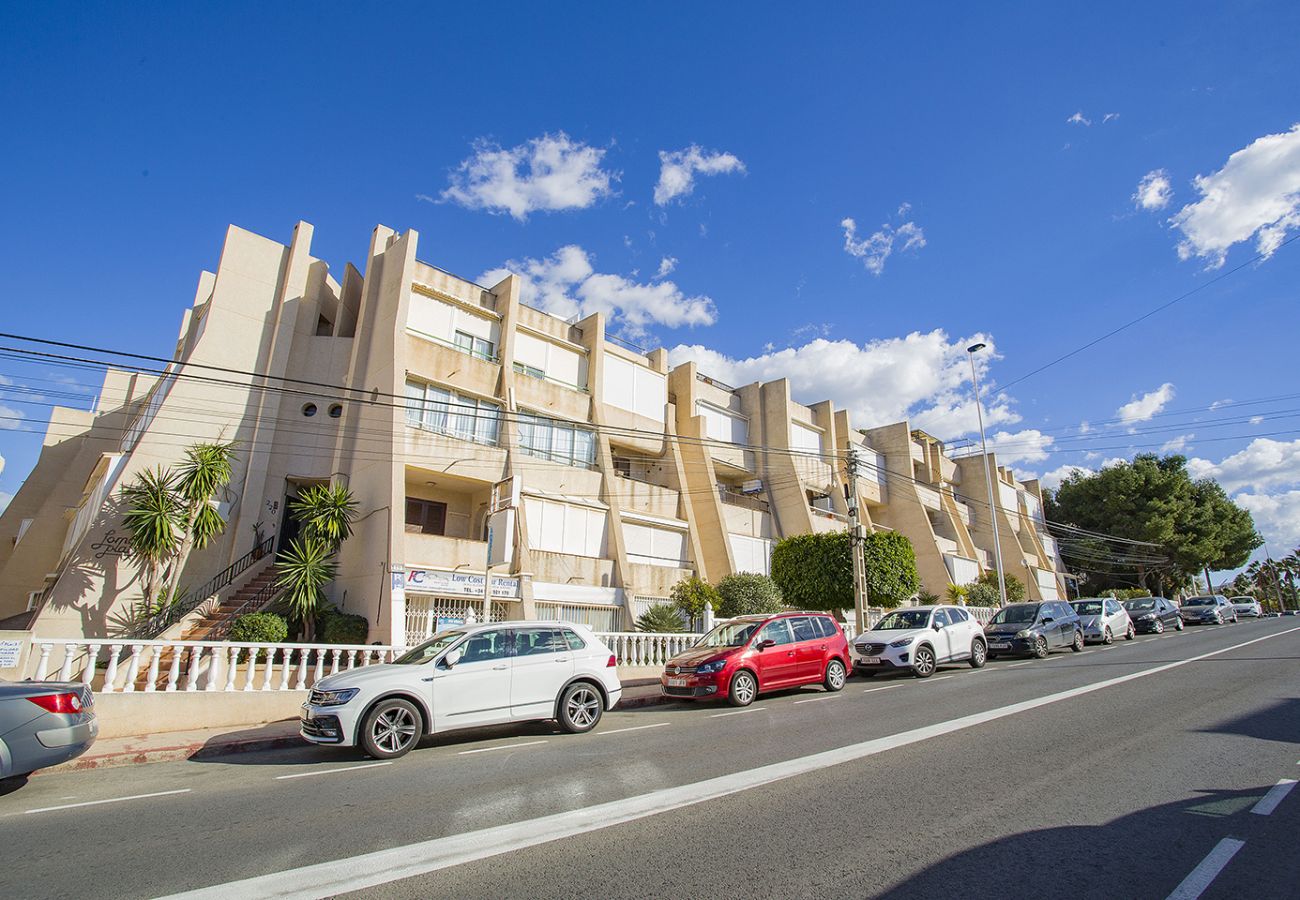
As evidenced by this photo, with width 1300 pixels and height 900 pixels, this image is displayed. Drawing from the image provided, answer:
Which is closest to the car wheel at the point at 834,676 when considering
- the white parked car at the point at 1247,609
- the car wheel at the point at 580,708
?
the car wheel at the point at 580,708

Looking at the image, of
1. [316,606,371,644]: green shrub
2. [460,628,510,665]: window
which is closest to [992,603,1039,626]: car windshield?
[460,628,510,665]: window

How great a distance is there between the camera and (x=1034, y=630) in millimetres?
17594

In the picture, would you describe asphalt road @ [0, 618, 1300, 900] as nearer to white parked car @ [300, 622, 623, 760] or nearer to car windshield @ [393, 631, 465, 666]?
white parked car @ [300, 622, 623, 760]

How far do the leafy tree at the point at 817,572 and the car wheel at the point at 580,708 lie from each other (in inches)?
550

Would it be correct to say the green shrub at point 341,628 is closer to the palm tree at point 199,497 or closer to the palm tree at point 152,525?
the palm tree at point 199,497

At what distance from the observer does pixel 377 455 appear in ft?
63.5

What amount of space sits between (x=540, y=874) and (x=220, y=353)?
2209 cm

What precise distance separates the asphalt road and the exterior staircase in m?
9.86

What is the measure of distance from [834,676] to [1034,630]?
813cm

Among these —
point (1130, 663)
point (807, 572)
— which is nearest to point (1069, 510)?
point (807, 572)

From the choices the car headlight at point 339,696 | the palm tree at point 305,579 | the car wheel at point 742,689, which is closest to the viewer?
the car headlight at point 339,696

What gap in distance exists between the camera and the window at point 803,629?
12820 mm

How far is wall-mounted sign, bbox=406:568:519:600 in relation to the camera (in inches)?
697

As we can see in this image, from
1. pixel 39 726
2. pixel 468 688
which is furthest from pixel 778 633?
pixel 39 726
